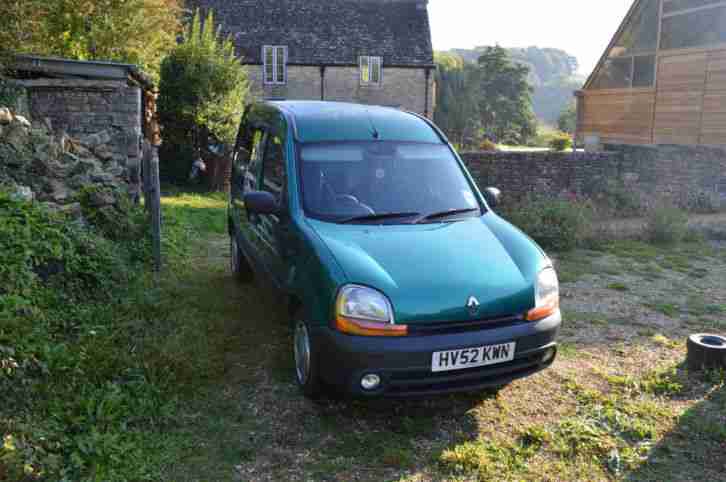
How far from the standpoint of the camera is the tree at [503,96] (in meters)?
68.6

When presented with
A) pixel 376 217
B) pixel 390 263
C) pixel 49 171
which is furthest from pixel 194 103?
pixel 390 263

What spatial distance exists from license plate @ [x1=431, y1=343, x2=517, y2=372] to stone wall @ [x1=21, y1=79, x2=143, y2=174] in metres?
9.24

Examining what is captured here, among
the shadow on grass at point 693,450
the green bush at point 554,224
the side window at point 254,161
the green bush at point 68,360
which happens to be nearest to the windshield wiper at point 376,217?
the side window at point 254,161

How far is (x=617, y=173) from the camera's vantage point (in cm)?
1523

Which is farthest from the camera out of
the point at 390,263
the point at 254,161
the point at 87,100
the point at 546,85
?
the point at 546,85

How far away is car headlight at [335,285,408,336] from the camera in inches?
154

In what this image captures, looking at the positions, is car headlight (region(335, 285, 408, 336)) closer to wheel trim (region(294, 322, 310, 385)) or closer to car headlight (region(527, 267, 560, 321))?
wheel trim (region(294, 322, 310, 385))

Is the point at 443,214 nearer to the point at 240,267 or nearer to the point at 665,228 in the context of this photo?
the point at 240,267

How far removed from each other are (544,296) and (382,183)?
64.3 inches

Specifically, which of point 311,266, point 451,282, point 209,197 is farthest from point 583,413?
point 209,197

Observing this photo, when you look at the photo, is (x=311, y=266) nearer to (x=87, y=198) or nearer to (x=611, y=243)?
(x=87, y=198)

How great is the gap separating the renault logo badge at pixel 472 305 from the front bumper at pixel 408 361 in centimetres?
13

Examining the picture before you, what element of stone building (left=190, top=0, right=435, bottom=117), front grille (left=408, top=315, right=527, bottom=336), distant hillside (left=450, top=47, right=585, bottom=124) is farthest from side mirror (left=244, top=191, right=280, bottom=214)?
distant hillside (left=450, top=47, right=585, bottom=124)

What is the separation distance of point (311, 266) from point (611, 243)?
26.7ft
